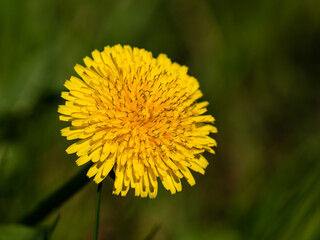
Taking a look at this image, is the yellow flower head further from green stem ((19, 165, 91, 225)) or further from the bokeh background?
the bokeh background

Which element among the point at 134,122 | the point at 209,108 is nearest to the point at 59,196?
the point at 134,122

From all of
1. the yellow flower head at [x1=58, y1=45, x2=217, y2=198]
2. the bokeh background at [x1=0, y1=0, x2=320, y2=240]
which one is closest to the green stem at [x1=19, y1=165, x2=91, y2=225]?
the yellow flower head at [x1=58, y1=45, x2=217, y2=198]

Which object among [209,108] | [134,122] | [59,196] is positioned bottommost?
[59,196]

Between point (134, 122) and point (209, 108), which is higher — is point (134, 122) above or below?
below

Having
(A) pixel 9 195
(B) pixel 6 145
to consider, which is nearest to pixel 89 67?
(B) pixel 6 145

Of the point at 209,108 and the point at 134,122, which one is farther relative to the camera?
the point at 209,108

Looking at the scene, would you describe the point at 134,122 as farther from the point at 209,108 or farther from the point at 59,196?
the point at 209,108
